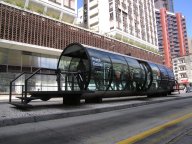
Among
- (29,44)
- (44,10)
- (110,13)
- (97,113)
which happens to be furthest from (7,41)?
(110,13)

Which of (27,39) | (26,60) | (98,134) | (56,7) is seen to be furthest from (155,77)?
(56,7)

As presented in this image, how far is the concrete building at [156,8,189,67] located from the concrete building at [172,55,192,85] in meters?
23.3

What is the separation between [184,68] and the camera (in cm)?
9338

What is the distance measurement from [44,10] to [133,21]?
3274 centimetres

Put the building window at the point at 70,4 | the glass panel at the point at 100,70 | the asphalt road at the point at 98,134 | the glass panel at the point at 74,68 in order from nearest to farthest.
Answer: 1. the asphalt road at the point at 98,134
2. the glass panel at the point at 100,70
3. the glass panel at the point at 74,68
4. the building window at the point at 70,4

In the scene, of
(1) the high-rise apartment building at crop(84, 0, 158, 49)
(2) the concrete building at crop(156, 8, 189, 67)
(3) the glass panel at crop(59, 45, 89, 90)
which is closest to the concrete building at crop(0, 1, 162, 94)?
(3) the glass panel at crop(59, 45, 89, 90)

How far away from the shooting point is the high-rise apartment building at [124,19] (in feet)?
193

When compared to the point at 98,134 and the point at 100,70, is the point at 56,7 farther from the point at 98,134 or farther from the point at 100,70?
the point at 98,134

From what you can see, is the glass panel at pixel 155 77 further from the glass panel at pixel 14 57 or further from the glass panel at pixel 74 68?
the glass panel at pixel 14 57

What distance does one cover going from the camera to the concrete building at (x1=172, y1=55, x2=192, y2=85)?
295 feet

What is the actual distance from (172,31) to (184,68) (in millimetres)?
41711

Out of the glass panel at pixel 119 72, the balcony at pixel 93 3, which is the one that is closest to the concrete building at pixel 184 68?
the balcony at pixel 93 3

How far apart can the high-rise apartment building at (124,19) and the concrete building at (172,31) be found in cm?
4665

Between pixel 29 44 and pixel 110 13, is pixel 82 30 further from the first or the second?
pixel 110 13
